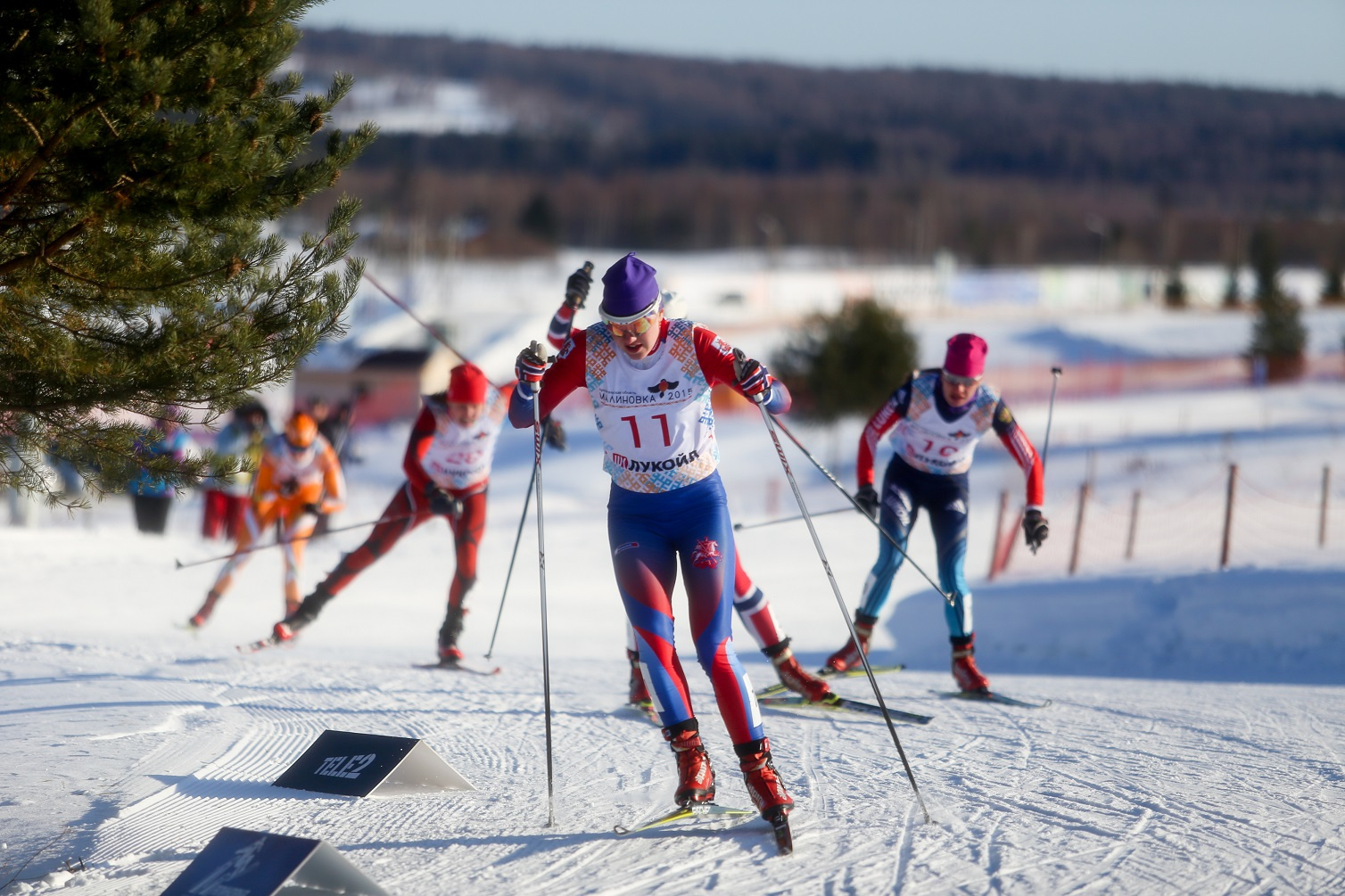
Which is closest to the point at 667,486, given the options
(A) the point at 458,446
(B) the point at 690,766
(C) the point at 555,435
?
(B) the point at 690,766

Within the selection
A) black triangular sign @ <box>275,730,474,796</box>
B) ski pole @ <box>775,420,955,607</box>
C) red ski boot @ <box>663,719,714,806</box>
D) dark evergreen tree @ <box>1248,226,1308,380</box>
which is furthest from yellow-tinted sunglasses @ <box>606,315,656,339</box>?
dark evergreen tree @ <box>1248,226,1308,380</box>

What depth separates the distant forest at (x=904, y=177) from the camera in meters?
107

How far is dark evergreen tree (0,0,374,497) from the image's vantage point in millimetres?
4195

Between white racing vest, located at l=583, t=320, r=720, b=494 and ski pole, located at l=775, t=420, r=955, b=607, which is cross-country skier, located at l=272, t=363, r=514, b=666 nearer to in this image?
ski pole, located at l=775, t=420, r=955, b=607

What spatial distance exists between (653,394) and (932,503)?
10.2 ft

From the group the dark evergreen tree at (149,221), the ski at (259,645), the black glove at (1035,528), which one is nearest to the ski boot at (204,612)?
the ski at (259,645)

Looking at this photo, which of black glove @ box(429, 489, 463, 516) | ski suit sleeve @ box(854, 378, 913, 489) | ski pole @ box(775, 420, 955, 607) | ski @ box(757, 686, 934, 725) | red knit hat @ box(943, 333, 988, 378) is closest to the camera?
ski pole @ box(775, 420, 955, 607)

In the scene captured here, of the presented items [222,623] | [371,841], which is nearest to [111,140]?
[371,841]

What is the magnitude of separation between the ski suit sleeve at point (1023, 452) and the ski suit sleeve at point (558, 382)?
9.36ft

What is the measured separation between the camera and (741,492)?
23.6m

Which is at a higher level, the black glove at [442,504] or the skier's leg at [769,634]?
Result: the black glove at [442,504]

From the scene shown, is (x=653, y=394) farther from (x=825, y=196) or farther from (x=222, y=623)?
(x=825, y=196)

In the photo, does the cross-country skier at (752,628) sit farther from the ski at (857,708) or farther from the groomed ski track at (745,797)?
the groomed ski track at (745,797)

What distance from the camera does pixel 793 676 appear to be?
6145 mm
